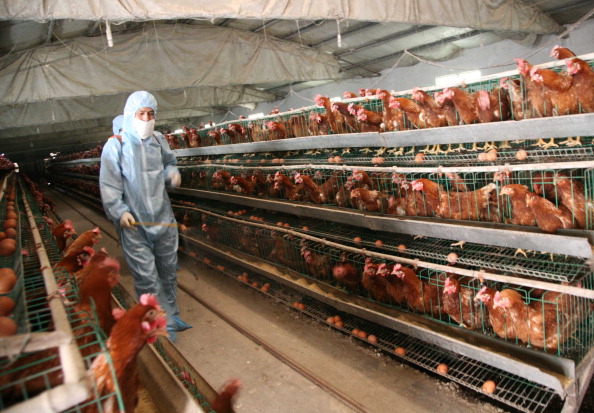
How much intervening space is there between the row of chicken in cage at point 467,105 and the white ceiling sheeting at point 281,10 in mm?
962

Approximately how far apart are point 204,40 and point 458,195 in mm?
5169

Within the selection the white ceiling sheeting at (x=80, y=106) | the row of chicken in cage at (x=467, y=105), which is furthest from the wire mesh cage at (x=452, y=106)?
the white ceiling sheeting at (x=80, y=106)

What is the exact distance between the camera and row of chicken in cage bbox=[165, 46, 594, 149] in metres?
2.72

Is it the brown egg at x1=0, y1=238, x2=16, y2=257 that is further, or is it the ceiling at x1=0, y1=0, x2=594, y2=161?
the ceiling at x1=0, y1=0, x2=594, y2=161

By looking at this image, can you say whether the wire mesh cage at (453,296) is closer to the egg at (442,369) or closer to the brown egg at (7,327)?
the egg at (442,369)

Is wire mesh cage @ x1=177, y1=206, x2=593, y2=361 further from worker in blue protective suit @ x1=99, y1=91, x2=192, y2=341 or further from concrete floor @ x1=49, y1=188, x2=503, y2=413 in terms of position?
worker in blue protective suit @ x1=99, y1=91, x2=192, y2=341

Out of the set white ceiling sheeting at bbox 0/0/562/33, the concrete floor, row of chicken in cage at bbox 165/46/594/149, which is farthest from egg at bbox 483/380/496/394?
white ceiling sheeting at bbox 0/0/562/33

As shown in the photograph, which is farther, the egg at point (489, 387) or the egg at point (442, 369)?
the egg at point (442, 369)

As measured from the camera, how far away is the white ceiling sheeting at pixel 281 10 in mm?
2932

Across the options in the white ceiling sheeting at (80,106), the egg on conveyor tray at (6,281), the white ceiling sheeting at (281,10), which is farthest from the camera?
the white ceiling sheeting at (80,106)

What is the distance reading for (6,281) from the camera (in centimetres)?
169

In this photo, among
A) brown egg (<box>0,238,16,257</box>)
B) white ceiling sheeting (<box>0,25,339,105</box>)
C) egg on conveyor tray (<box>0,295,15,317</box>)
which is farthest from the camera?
white ceiling sheeting (<box>0,25,339,105</box>)

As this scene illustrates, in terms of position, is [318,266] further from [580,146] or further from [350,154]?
[580,146]

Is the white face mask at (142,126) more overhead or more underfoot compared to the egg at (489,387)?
more overhead
